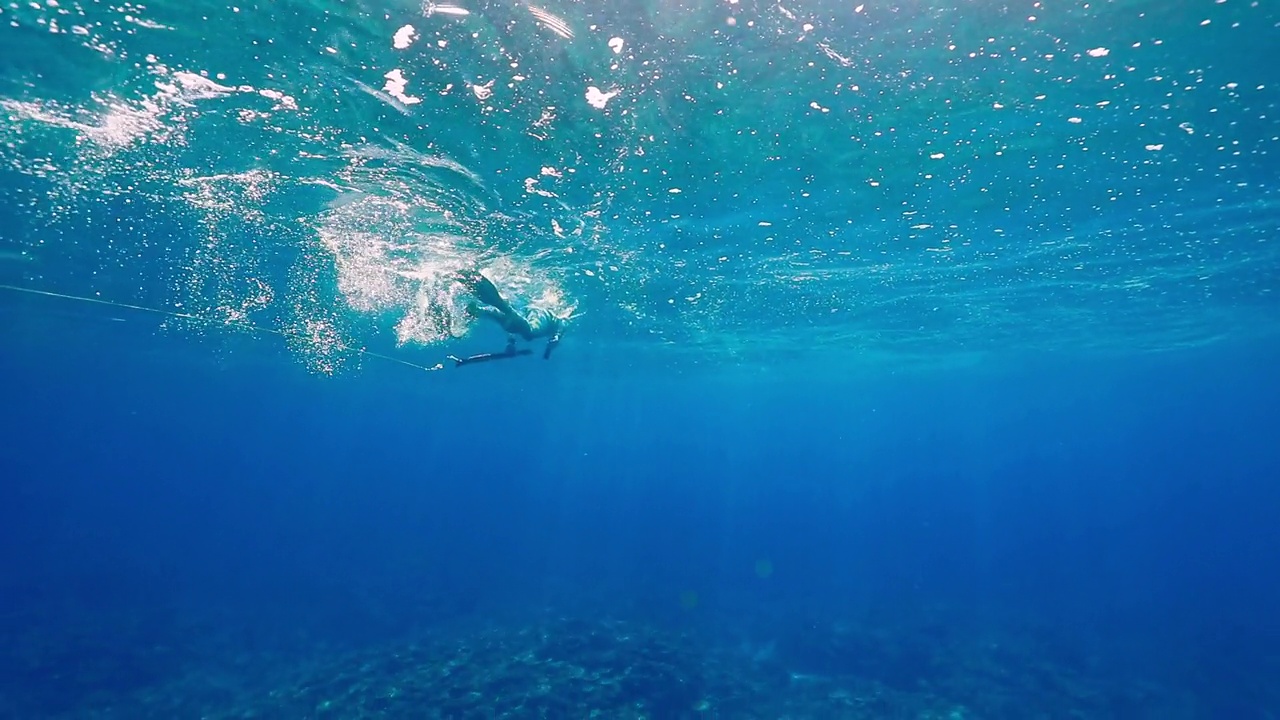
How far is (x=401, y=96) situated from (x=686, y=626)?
20.5m

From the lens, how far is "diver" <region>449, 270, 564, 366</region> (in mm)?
9867

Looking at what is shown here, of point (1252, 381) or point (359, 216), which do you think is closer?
point (359, 216)

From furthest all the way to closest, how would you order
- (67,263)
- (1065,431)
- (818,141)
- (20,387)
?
1. (1065,431)
2. (20,387)
3. (67,263)
4. (818,141)

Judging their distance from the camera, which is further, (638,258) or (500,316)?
(638,258)

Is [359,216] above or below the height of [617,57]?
below

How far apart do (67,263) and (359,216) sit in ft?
42.7

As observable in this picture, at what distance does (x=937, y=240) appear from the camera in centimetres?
1545

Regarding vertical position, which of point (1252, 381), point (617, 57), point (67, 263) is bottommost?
point (67, 263)

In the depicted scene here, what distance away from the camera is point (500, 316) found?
36.9 feet

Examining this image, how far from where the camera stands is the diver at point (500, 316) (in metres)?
9.87

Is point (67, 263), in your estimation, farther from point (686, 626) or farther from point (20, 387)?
point (20, 387)

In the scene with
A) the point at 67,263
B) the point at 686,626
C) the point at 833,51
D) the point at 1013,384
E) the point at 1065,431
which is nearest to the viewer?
the point at 833,51

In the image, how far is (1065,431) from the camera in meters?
116

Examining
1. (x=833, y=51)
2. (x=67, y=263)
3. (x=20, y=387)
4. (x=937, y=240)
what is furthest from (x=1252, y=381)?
(x=20, y=387)
